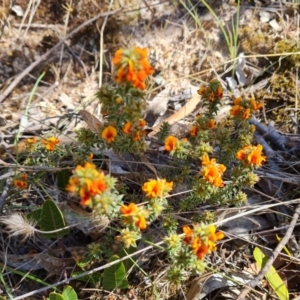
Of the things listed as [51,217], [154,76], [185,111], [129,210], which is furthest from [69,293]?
[154,76]

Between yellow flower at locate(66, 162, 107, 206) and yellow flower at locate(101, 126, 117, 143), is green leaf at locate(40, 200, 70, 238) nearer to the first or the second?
yellow flower at locate(101, 126, 117, 143)

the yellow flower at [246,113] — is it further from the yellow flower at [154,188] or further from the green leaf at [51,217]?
the green leaf at [51,217]

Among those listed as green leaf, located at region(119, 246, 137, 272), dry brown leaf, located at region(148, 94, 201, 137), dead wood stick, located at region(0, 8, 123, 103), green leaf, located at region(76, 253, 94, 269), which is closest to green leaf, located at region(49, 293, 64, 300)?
green leaf, located at region(76, 253, 94, 269)

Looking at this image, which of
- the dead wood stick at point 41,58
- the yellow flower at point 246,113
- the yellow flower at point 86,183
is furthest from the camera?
the dead wood stick at point 41,58

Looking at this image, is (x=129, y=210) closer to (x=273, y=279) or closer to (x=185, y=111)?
(x=273, y=279)

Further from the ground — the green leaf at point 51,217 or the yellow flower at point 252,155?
the yellow flower at point 252,155

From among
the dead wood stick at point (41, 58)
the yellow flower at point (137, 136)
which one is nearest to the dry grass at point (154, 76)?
the dead wood stick at point (41, 58)
